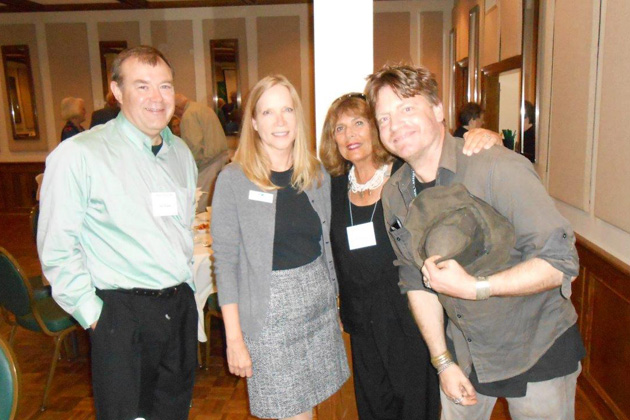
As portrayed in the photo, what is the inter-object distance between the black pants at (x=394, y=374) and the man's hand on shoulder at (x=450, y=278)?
0.76 meters

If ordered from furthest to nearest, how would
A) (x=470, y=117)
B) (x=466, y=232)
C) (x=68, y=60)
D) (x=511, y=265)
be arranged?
(x=68, y=60), (x=470, y=117), (x=511, y=265), (x=466, y=232)

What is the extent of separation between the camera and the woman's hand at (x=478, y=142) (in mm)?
1387

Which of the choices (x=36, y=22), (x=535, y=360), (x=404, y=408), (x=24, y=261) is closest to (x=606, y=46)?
(x=535, y=360)

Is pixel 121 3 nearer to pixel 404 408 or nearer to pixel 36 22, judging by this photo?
pixel 36 22

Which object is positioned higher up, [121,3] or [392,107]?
[121,3]

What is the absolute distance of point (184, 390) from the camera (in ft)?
6.51

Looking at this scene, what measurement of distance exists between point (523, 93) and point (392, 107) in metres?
2.94

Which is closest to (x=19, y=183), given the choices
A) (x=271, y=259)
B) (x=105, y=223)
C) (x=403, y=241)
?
(x=105, y=223)

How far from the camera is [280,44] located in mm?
8859

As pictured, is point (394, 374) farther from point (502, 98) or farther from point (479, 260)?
point (502, 98)

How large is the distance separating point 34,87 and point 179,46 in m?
2.80

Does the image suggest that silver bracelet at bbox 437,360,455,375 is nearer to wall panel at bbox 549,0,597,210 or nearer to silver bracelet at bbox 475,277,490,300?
silver bracelet at bbox 475,277,490,300

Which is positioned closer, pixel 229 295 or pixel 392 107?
pixel 392 107

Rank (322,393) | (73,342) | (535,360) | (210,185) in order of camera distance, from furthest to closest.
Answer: (210,185) < (73,342) < (322,393) < (535,360)
